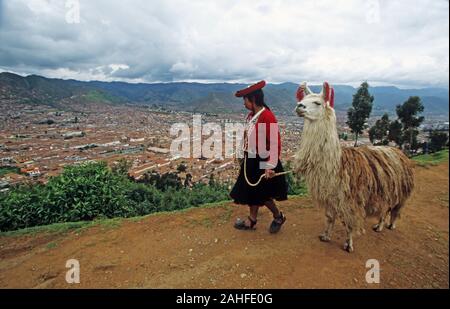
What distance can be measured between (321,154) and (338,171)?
1.15 ft

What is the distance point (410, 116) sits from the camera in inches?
643

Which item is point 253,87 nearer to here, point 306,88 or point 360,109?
point 306,88

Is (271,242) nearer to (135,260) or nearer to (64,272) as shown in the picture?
(135,260)

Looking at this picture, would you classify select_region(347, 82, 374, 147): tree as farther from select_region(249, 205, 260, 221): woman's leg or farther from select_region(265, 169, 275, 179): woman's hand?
select_region(265, 169, 275, 179): woman's hand

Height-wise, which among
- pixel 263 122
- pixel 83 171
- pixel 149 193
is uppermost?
pixel 263 122

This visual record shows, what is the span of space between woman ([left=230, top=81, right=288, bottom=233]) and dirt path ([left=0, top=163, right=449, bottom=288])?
2.04ft

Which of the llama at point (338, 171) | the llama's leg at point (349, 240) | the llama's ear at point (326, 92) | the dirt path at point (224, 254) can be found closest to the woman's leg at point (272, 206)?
the dirt path at point (224, 254)

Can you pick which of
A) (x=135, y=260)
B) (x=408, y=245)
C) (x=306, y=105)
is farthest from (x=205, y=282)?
Result: (x=408, y=245)

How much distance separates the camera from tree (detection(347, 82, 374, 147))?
634 inches

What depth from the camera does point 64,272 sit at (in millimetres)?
3648

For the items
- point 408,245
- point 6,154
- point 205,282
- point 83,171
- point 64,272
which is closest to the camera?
point 205,282

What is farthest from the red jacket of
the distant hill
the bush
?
the distant hill

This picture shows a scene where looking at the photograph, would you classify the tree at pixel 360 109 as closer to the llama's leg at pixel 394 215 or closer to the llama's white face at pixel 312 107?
the llama's leg at pixel 394 215

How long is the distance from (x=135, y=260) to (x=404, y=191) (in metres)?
4.33
